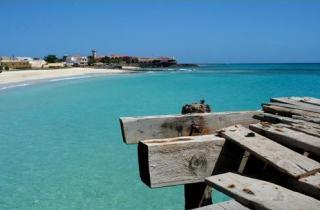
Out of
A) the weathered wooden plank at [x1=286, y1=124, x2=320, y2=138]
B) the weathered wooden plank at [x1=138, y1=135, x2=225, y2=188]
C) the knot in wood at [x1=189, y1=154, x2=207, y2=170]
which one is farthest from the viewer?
the weathered wooden plank at [x1=286, y1=124, x2=320, y2=138]

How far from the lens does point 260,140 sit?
196 cm

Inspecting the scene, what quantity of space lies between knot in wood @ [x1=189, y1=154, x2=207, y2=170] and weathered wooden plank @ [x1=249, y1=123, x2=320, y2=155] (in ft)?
1.39

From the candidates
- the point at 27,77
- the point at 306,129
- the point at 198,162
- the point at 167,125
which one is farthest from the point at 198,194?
the point at 27,77

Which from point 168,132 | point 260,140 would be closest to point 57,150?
point 168,132

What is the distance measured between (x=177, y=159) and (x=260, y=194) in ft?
1.56

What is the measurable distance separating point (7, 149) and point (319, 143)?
34.0 ft

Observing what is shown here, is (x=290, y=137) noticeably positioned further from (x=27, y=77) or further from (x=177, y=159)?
(x=27, y=77)

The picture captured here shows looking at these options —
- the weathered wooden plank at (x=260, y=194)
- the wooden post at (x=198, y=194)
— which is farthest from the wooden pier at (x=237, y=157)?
the wooden post at (x=198, y=194)

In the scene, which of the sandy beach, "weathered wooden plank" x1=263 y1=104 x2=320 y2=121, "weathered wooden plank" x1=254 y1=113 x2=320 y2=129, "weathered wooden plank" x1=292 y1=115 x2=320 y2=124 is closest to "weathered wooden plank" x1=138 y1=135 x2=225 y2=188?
"weathered wooden plank" x1=254 y1=113 x2=320 y2=129

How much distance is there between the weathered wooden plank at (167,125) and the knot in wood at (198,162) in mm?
589

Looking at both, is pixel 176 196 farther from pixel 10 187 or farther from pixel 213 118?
pixel 213 118

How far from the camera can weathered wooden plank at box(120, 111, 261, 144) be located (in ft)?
7.98

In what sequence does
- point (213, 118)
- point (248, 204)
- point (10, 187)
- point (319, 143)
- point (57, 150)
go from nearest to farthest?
1. point (248, 204)
2. point (319, 143)
3. point (213, 118)
4. point (10, 187)
5. point (57, 150)

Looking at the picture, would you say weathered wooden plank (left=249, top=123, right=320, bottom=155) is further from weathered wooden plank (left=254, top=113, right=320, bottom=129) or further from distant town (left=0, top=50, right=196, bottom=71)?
distant town (left=0, top=50, right=196, bottom=71)
